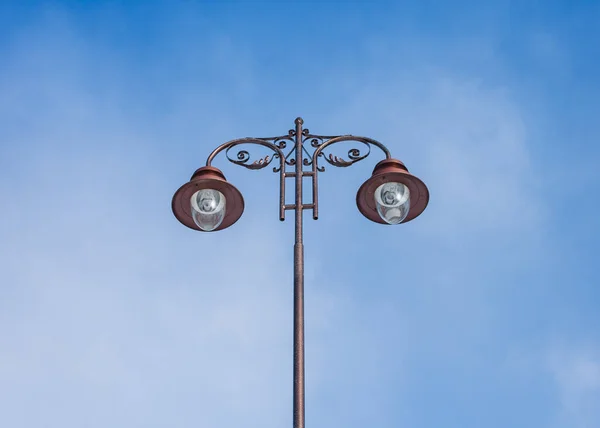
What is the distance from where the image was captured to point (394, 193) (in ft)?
26.3

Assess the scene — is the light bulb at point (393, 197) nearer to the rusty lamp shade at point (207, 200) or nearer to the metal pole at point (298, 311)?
the metal pole at point (298, 311)

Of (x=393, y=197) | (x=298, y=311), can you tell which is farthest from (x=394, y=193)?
(x=298, y=311)

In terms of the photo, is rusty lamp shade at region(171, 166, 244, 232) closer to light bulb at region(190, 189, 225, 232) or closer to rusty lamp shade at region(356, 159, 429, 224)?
light bulb at region(190, 189, 225, 232)

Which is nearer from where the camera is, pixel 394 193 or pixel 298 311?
pixel 298 311

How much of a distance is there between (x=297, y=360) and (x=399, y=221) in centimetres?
196

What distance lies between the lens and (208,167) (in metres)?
8.09

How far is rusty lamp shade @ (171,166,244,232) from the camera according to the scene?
7973mm

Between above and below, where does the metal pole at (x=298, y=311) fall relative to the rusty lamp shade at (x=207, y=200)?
below

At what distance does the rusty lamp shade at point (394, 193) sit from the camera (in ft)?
26.0

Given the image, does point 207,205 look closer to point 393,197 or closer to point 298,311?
point 298,311

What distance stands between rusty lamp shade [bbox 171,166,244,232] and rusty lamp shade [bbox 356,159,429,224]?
1.18 metres

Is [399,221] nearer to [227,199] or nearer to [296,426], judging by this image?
[227,199]

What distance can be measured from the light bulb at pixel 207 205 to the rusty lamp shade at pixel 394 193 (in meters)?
1.29

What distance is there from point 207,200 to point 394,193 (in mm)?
1735
